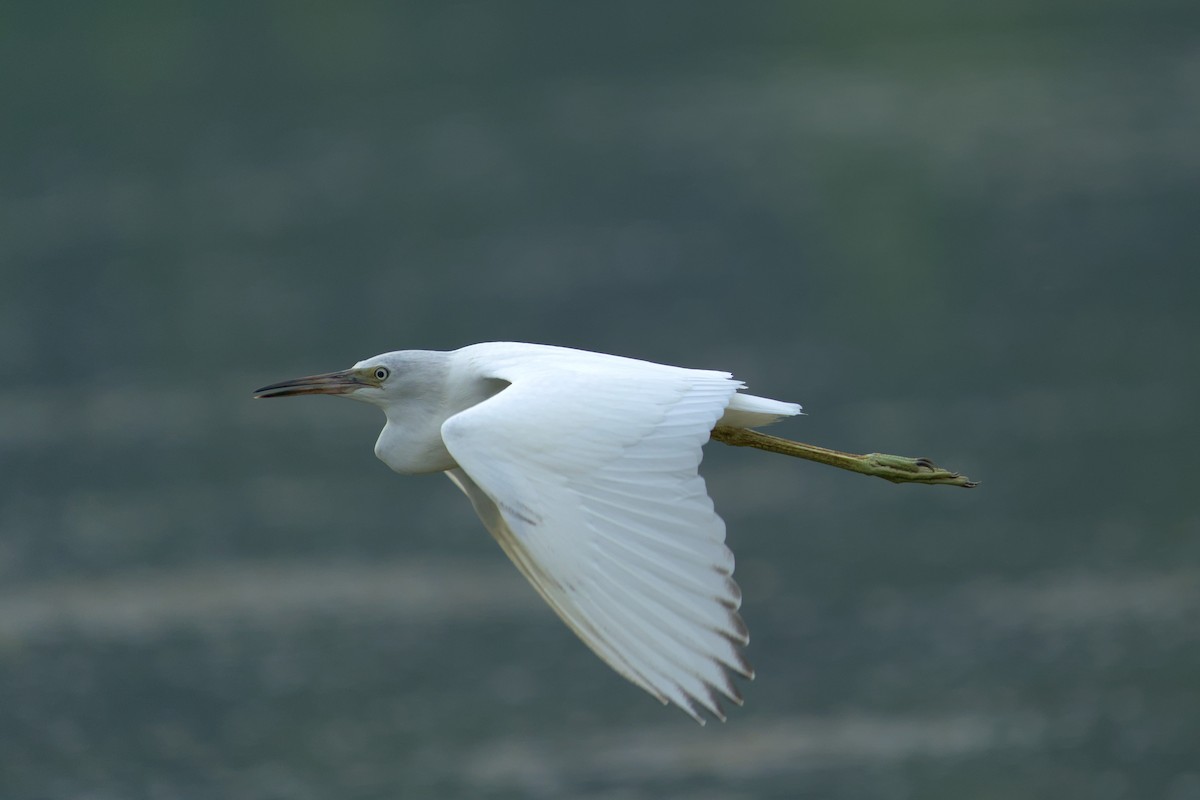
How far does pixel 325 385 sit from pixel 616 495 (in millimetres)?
1857

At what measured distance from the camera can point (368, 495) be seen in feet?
55.6

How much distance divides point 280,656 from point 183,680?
0.72m

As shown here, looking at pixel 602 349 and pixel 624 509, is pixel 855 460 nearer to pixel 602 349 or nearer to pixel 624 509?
pixel 624 509

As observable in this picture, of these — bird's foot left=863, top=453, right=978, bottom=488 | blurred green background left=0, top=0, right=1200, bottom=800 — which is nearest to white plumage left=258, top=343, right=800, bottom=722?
bird's foot left=863, top=453, right=978, bottom=488

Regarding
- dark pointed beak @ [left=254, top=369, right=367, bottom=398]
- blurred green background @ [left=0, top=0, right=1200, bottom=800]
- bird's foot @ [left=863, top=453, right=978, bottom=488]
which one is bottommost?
blurred green background @ [left=0, top=0, right=1200, bottom=800]

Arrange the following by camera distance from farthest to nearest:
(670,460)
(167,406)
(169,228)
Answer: (169,228) → (167,406) → (670,460)

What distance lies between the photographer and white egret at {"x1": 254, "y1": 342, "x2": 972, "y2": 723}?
5562 millimetres

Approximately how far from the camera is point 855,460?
784 cm

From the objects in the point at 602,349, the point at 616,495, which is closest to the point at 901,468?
the point at 616,495

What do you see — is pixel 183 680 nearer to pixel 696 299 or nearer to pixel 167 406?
pixel 167 406

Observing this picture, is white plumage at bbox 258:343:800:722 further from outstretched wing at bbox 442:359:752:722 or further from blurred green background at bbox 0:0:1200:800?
blurred green background at bbox 0:0:1200:800

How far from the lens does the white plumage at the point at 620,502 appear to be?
219 inches

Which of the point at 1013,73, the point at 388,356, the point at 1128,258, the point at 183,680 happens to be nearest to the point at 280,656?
the point at 183,680

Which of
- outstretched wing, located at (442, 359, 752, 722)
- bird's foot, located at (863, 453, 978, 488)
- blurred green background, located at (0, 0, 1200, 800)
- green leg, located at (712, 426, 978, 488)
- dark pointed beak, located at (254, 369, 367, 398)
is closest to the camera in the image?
outstretched wing, located at (442, 359, 752, 722)
